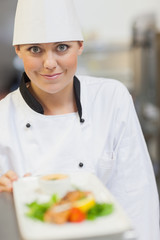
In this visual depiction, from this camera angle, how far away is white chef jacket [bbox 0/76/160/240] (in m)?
1.34

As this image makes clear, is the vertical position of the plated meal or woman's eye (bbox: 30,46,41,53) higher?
woman's eye (bbox: 30,46,41,53)

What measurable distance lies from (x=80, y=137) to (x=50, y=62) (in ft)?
1.13

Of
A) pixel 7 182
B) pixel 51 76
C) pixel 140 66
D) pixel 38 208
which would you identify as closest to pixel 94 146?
pixel 51 76

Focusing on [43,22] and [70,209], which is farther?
[43,22]

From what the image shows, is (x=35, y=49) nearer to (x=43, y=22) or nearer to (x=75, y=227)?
(x=43, y=22)

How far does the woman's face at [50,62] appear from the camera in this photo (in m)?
1.10

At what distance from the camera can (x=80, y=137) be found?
1353 millimetres

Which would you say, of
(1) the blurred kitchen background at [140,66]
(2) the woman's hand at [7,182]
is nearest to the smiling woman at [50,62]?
(2) the woman's hand at [7,182]

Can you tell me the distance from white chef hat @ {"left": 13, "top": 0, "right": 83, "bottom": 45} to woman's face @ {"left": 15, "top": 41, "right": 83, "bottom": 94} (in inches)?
0.7

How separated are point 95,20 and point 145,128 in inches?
74.7

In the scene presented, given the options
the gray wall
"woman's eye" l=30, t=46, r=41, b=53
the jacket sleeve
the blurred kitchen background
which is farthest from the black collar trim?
the blurred kitchen background

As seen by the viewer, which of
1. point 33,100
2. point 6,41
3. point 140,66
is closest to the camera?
point 33,100

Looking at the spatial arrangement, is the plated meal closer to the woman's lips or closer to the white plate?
the white plate

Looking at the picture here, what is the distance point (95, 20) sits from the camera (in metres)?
5.36
